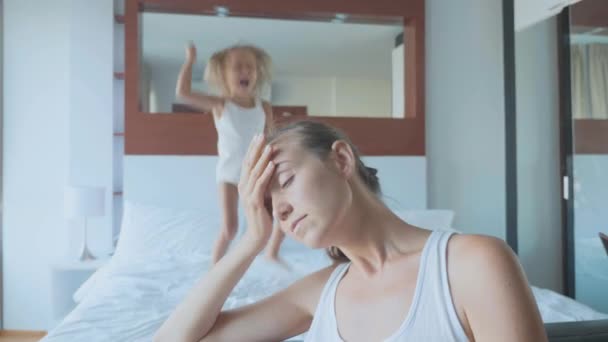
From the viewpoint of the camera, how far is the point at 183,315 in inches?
37.2

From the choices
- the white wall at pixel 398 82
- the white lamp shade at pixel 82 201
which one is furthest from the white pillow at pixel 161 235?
the white wall at pixel 398 82

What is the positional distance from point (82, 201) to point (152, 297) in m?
1.25

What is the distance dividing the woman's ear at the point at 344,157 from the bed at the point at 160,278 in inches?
38.7

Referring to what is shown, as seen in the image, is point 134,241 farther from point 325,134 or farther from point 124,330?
point 325,134

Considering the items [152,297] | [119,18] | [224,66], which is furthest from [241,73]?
[152,297]

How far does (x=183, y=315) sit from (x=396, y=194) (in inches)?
99.2

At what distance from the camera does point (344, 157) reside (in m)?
0.82

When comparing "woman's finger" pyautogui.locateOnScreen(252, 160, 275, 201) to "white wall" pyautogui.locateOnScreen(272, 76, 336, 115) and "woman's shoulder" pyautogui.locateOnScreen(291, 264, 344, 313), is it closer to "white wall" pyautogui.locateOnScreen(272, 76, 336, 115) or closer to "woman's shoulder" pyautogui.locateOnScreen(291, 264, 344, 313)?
"woman's shoulder" pyautogui.locateOnScreen(291, 264, 344, 313)

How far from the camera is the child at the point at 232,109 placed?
8.40 feet

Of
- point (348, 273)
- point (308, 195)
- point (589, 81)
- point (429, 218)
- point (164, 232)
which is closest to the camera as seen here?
point (308, 195)

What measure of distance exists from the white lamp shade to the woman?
89.3 inches

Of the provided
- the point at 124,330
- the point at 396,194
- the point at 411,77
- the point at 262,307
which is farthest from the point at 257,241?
the point at 411,77

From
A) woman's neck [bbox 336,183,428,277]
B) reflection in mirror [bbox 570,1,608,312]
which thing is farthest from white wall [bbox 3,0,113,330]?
reflection in mirror [bbox 570,1,608,312]

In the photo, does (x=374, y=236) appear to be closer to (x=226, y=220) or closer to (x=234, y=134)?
(x=226, y=220)
